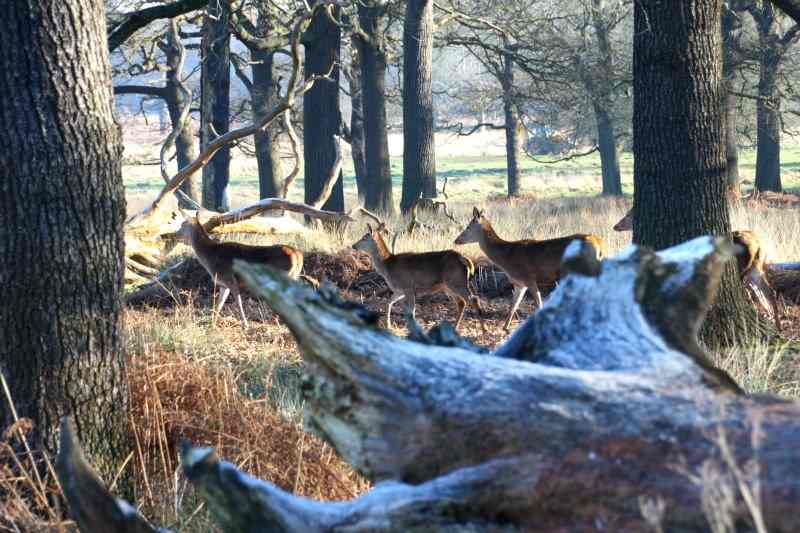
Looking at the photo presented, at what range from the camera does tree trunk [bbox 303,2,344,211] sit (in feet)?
66.4

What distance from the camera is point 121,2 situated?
22609 millimetres

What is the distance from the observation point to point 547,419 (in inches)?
108

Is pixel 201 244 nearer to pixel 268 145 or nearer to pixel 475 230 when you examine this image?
pixel 475 230

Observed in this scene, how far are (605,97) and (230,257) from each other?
1261 cm

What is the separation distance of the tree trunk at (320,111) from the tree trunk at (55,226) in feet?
49.6

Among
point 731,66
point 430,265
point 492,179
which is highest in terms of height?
point 731,66

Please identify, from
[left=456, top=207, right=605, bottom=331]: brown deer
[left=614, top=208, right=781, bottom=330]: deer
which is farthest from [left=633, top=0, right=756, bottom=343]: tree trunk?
[left=456, top=207, right=605, bottom=331]: brown deer

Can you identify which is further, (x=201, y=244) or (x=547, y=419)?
(x=201, y=244)

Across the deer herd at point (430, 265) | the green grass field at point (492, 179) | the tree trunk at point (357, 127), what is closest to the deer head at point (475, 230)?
the deer herd at point (430, 265)

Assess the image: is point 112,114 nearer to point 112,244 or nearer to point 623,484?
point 112,244

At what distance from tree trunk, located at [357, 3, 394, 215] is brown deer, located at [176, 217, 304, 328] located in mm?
9709

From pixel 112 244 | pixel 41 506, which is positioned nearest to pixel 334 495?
pixel 41 506

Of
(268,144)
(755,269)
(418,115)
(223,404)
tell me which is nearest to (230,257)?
(755,269)

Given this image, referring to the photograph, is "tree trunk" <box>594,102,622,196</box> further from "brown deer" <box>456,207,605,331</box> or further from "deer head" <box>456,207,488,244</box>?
"brown deer" <box>456,207,605,331</box>
